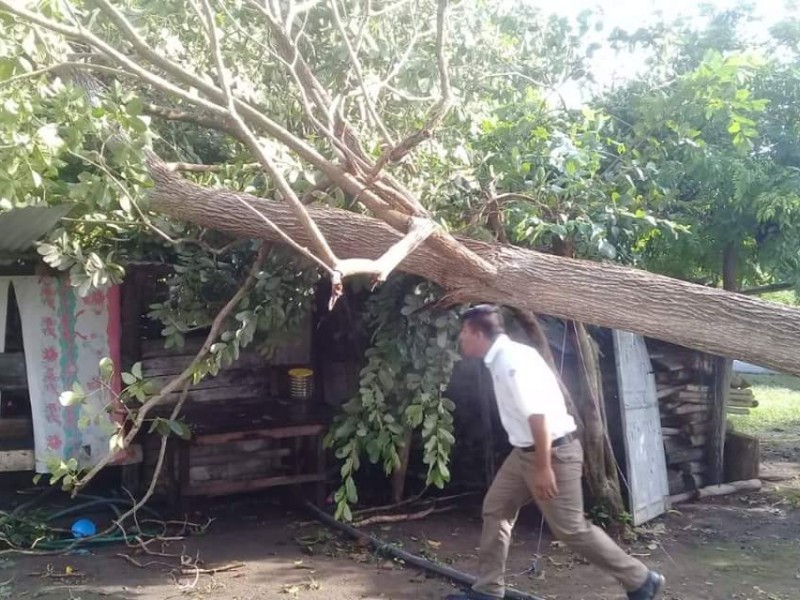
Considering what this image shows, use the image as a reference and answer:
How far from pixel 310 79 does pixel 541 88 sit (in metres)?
2.33

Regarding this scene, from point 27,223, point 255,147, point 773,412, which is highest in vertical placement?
point 255,147

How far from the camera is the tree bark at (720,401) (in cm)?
874

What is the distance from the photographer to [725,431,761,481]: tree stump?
29.6 ft

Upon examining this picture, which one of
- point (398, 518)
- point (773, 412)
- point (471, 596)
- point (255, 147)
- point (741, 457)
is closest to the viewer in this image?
point (255, 147)

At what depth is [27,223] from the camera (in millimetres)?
5957

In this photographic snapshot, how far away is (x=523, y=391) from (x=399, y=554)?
2.17 meters

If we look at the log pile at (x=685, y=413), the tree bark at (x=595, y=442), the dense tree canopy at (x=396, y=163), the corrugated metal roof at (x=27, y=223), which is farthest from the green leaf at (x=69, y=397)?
the log pile at (x=685, y=413)

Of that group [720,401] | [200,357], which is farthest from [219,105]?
[720,401]

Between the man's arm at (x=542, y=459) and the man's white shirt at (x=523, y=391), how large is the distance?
4 cm

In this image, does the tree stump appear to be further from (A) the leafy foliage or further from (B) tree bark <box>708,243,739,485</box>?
(A) the leafy foliage

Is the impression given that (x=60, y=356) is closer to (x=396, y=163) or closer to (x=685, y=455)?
(x=396, y=163)

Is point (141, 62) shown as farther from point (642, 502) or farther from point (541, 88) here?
point (642, 502)

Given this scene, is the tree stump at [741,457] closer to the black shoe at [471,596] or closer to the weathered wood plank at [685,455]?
the weathered wood plank at [685,455]

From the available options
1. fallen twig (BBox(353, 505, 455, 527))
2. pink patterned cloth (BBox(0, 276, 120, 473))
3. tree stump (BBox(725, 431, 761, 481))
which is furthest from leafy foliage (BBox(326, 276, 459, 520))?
tree stump (BBox(725, 431, 761, 481))
